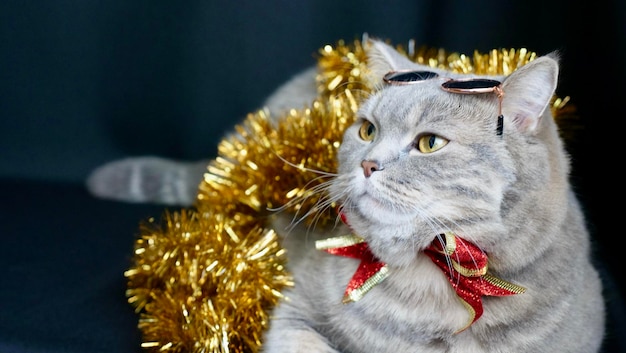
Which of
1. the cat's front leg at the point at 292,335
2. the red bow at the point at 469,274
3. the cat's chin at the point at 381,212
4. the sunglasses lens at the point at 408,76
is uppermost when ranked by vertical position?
the sunglasses lens at the point at 408,76

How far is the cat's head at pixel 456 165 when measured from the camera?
837 mm

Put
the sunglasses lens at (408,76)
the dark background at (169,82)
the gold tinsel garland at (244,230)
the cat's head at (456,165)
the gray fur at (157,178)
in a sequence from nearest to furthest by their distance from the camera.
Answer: the cat's head at (456,165) → the sunglasses lens at (408,76) → the gold tinsel garland at (244,230) → the dark background at (169,82) → the gray fur at (157,178)

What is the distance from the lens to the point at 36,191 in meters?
1.68

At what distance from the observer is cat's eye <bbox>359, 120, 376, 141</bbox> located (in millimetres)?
970

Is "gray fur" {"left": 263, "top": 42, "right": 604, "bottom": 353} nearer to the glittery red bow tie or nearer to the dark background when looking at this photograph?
the glittery red bow tie

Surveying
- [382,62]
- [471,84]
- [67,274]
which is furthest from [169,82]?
[471,84]

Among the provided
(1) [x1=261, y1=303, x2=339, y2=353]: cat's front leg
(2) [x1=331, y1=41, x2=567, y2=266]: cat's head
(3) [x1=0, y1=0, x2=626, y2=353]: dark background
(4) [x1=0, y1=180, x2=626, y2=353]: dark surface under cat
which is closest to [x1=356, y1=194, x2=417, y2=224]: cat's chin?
(2) [x1=331, y1=41, x2=567, y2=266]: cat's head

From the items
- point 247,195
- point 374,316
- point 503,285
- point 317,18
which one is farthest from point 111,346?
point 317,18

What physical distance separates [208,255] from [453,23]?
834 mm

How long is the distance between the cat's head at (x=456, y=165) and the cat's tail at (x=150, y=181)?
78cm

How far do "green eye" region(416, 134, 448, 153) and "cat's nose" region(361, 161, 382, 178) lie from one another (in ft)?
0.20

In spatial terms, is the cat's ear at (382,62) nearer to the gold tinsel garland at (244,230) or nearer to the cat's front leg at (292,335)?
the gold tinsel garland at (244,230)

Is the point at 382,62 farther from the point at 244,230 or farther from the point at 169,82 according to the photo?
the point at 169,82

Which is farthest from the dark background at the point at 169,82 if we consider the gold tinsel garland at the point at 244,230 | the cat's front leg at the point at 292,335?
the cat's front leg at the point at 292,335
